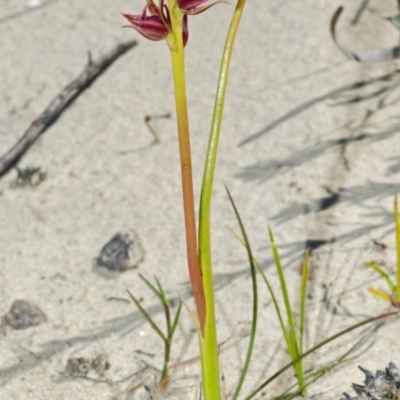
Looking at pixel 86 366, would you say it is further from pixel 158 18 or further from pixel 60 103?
pixel 60 103

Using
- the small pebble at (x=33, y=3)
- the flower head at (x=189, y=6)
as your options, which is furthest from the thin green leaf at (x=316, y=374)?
the small pebble at (x=33, y=3)

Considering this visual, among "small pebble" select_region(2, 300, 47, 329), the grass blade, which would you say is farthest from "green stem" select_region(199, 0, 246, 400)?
"small pebble" select_region(2, 300, 47, 329)

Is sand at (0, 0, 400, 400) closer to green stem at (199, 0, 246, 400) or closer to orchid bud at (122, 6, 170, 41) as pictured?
green stem at (199, 0, 246, 400)

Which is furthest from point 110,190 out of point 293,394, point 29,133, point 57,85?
point 293,394

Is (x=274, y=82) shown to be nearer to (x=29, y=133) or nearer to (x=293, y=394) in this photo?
(x=29, y=133)

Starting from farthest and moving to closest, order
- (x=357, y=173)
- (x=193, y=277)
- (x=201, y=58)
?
(x=201, y=58) → (x=357, y=173) → (x=193, y=277)

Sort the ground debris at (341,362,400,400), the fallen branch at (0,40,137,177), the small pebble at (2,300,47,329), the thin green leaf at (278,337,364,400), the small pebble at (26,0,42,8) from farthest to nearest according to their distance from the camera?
the small pebble at (26,0,42,8), the fallen branch at (0,40,137,177), the small pebble at (2,300,47,329), the thin green leaf at (278,337,364,400), the ground debris at (341,362,400,400)
